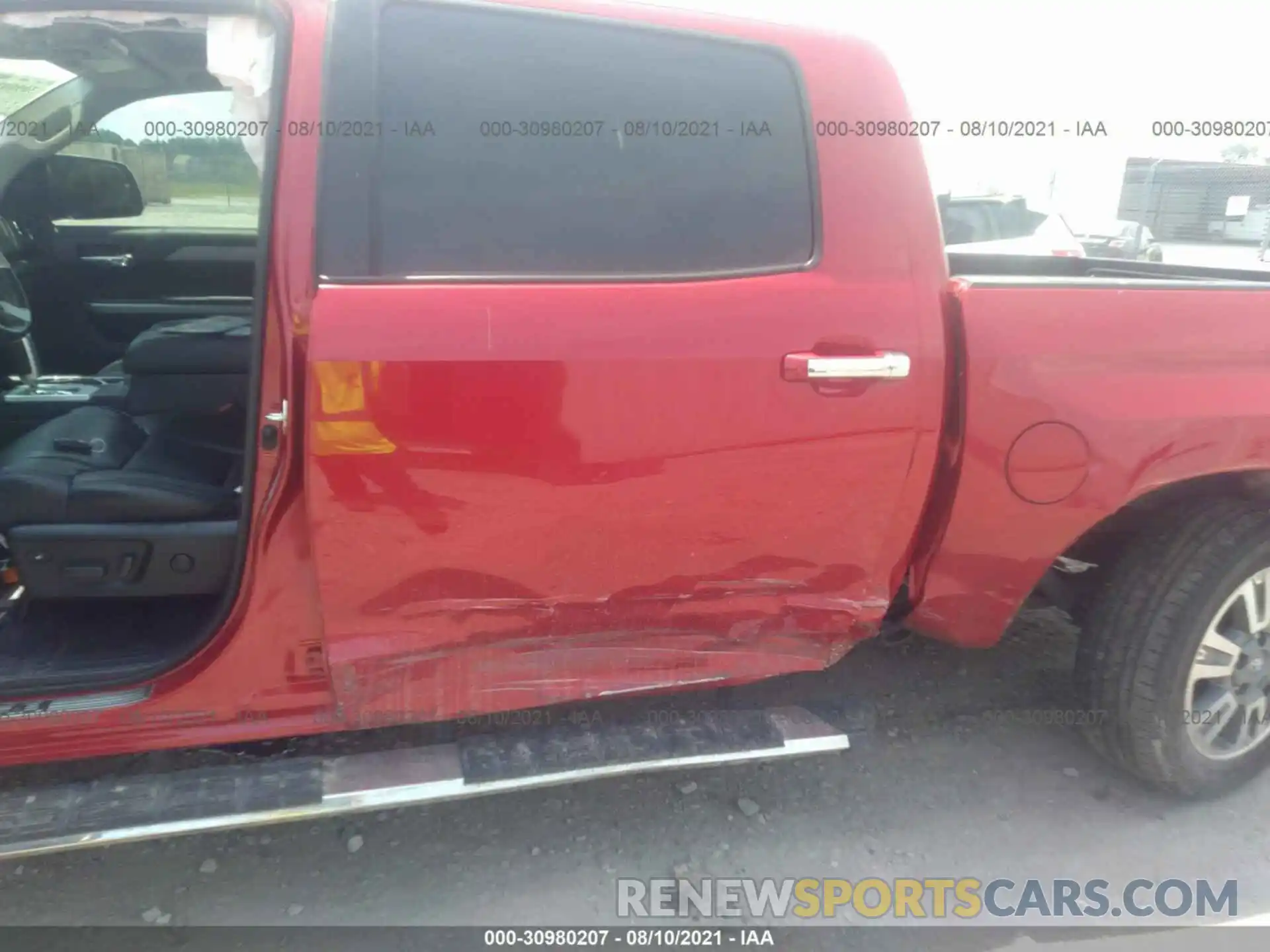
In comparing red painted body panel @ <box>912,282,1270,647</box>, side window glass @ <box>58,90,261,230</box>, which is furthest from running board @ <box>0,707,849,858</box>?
side window glass @ <box>58,90,261,230</box>

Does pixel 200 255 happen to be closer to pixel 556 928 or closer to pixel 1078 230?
pixel 556 928

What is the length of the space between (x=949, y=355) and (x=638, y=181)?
0.77 meters

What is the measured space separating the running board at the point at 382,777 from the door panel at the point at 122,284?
2266 mm

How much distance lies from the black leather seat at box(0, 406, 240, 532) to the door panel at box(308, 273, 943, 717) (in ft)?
2.10

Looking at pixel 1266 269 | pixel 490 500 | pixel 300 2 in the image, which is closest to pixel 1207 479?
pixel 1266 269

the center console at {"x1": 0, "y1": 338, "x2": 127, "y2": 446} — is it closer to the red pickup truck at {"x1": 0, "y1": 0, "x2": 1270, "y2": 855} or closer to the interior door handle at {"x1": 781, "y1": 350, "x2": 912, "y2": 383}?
the red pickup truck at {"x1": 0, "y1": 0, "x2": 1270, "y2": 855}

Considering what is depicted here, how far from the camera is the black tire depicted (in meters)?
2.34

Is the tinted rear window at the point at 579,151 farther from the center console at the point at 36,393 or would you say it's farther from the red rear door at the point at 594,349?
the center console at the point at 36,393

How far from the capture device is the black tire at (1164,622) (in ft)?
7.67

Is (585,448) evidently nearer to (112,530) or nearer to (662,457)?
(662,457)

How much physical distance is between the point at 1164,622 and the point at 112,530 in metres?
2.51

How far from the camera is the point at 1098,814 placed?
8.64ft

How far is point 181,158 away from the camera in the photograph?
12.4ft

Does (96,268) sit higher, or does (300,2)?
(300,2)
